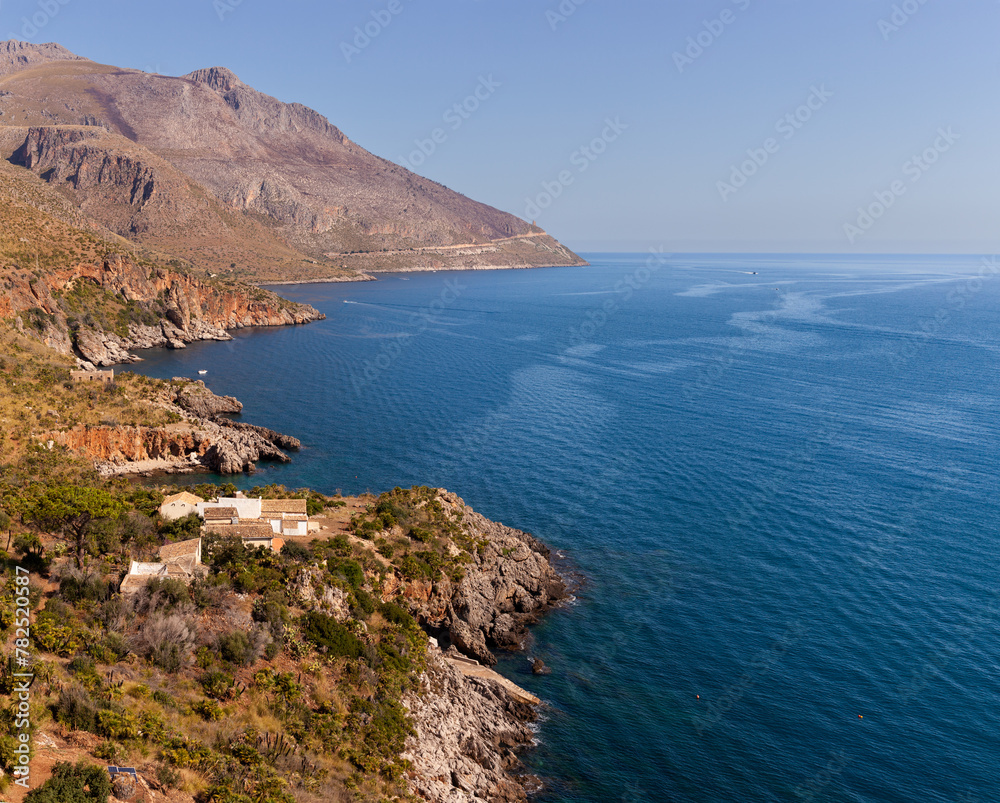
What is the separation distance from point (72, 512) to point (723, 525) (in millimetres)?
45650

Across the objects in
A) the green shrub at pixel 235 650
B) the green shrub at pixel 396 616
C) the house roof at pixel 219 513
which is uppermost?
the house roof at pixel 219 513

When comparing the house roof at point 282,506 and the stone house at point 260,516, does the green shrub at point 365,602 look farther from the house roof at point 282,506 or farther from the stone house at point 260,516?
the house roof at point 282,506

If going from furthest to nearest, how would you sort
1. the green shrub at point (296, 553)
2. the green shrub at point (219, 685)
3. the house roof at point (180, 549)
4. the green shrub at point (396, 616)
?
the green shrub at point (296, 553) → the green shrub at point (396, 616) → the house roof at point (180, 549) → the green shrub at point (219, 685)

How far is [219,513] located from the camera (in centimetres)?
4122

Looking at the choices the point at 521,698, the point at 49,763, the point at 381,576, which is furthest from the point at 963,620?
the point at 49,763

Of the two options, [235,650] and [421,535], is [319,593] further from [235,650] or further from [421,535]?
[421,535]

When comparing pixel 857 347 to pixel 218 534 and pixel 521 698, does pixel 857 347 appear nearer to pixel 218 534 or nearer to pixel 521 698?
pixel 521 698

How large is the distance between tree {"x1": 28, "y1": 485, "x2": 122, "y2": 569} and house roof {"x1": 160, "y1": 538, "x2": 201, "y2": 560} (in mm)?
3467

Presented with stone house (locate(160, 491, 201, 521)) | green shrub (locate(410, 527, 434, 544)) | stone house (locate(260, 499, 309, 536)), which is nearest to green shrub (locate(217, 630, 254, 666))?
stone house (locate(260, 499, 309, 536))

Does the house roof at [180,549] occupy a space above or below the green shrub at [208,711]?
above

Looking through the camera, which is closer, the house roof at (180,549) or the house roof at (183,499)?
the house roof at (180,549)

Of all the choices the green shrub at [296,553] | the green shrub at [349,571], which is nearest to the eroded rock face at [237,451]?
the green shrub at [296,553]

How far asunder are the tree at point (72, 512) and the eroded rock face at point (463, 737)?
1805 cm

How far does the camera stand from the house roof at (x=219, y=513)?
41.1 meters
